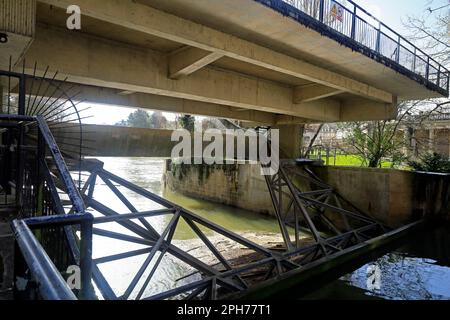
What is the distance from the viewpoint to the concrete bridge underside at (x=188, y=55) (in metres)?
5.15

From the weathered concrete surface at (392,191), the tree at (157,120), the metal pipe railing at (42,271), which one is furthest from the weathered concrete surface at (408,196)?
the tree at (157,120)

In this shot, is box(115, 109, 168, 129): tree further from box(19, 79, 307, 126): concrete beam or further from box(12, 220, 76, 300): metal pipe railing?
box(12, 220, 76, 300): metal pipe railing

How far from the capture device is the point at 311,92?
10.2m

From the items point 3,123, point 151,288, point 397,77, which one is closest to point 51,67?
point 3,123

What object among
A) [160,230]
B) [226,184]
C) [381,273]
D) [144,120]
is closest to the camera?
[381,273]

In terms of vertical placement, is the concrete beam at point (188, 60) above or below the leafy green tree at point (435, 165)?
above

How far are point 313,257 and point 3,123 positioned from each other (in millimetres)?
6915

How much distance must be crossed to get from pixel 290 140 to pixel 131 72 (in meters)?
8.91

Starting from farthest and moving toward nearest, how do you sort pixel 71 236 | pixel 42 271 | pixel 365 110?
pixel 365 110 → pixel 71 236 → pixel 42 271

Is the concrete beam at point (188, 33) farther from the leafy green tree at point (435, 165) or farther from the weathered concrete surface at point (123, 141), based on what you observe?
the leafy green tree at point (435, 165)

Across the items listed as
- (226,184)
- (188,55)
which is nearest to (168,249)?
(188,55)

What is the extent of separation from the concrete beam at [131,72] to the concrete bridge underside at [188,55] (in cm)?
2

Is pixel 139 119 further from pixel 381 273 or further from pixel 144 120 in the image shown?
pixel 381 273
